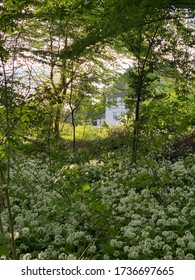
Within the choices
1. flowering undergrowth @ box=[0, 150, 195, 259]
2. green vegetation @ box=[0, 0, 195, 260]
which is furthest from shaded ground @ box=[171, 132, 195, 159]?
flowering undergrowth @ box=[0, 150, 195, 259]

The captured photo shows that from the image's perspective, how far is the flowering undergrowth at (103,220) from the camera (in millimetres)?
2951

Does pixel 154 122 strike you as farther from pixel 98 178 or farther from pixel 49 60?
pixel 49 60

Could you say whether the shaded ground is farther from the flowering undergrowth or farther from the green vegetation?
the flowering undergrowth

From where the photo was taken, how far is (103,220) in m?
2.88

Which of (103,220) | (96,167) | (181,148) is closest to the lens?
(103,220)

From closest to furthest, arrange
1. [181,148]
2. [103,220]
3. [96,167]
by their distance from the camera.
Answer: [103,220]
[96,167]
[181,148]

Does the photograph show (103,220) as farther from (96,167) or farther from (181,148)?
(181,148)

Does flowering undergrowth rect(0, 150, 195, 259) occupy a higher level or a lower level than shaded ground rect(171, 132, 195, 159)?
lower

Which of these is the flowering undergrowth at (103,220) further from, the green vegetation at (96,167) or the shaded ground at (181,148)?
the shaded ground at (181,148)

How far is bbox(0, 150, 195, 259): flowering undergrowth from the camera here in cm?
295

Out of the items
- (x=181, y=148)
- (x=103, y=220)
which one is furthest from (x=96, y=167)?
(x=103, y=220)

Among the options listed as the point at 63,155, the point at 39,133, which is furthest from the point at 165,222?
the point at 39,133

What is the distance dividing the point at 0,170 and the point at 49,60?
18.9ft
